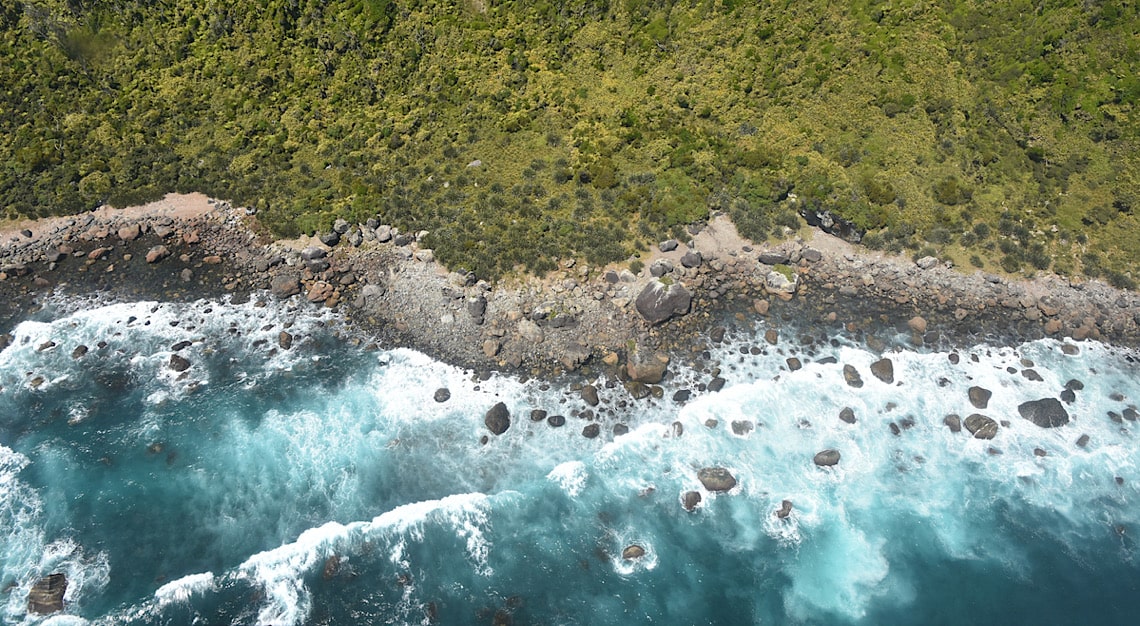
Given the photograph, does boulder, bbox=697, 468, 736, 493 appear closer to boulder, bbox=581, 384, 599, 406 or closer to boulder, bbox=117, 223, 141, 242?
boulder, bbox=581, 384, 599, 406

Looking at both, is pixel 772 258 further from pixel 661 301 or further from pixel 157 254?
pixel 157 254

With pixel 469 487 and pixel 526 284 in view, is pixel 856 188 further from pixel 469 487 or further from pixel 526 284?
pixel 469 487

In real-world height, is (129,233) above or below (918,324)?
above

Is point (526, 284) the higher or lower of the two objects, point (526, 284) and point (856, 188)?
the lower

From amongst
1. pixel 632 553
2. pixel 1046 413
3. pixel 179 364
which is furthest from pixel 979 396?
pixel 179 364

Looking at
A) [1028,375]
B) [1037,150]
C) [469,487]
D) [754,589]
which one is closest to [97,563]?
[469,487]
